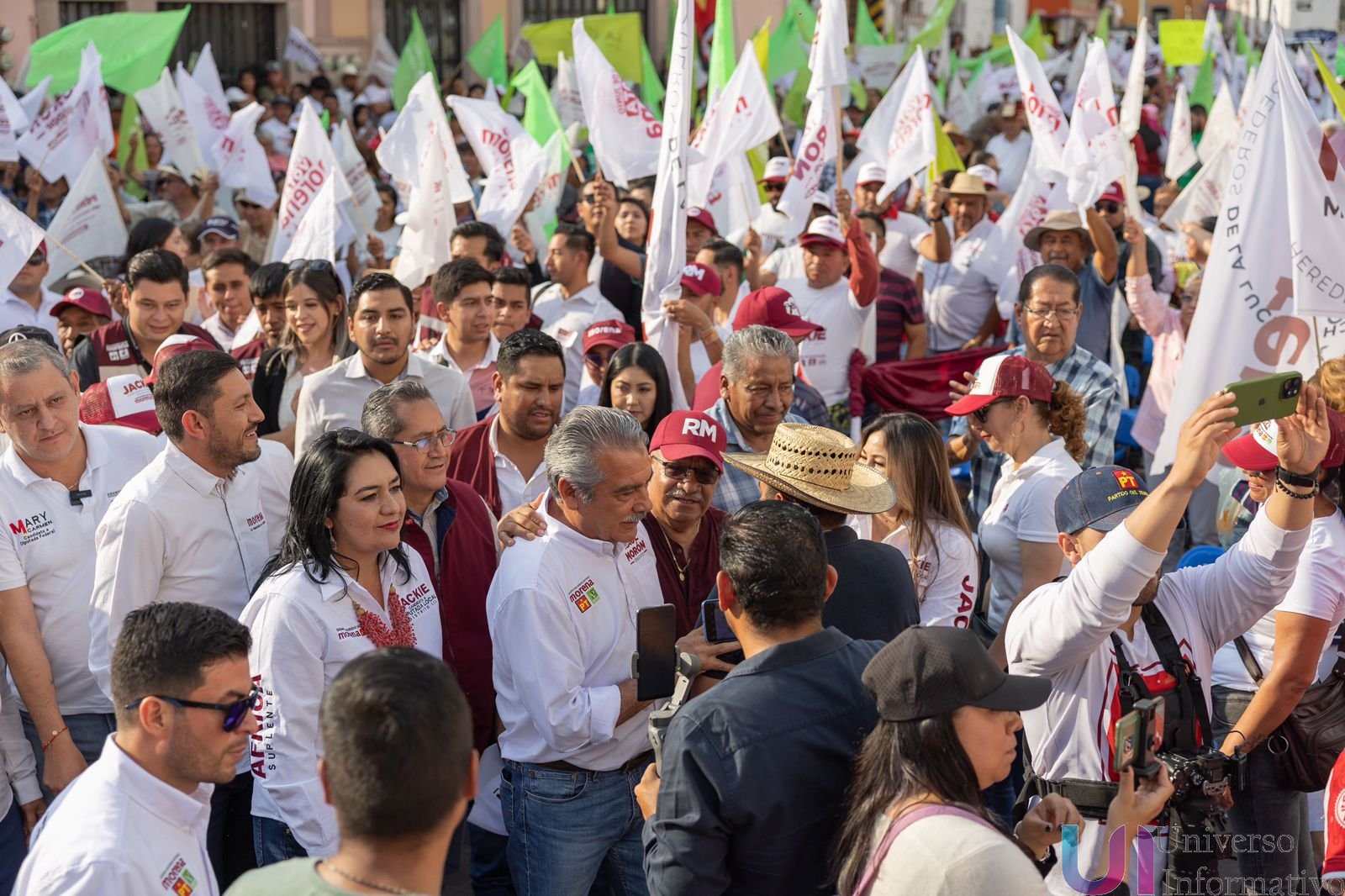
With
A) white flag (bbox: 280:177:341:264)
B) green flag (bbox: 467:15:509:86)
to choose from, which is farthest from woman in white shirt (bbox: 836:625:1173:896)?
green flag (bbox: 467:15:509:86)

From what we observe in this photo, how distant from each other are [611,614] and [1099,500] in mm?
1263

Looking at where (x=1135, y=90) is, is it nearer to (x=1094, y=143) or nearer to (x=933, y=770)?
(x=1094, y=143)

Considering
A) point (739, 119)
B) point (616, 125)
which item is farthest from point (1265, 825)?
point (616, 125)

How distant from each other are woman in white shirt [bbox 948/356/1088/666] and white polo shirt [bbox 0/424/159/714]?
111 inches

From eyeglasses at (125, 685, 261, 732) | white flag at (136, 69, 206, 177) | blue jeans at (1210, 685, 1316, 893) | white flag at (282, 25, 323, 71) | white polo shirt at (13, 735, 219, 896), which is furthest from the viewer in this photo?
white flag at (282, 25, 323, 71)

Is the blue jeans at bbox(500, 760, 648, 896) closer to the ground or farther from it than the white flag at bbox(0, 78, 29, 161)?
closer to the ground

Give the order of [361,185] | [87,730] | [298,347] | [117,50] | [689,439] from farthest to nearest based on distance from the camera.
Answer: [117,50], [361,185], [298,347], [87,730], [689,439]

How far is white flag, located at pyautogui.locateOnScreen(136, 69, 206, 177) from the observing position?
1152 cm

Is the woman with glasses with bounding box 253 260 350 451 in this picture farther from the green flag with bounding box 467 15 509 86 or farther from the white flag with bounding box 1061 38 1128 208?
the green flag with bounding box 467 15 509 86

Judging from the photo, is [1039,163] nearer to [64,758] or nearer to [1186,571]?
[1186,571]

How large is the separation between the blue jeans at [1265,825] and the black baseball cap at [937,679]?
5.64 feet

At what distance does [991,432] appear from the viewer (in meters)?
5.09

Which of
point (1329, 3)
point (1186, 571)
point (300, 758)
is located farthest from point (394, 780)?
point (1329, 3)

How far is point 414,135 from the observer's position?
9.20 meters
